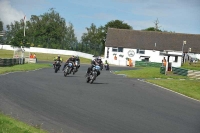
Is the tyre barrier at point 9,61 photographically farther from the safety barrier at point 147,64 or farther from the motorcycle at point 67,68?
the safety barrier at point 147,64

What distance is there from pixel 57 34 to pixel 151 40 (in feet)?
117

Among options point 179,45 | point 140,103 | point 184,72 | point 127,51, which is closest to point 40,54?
point 127,51

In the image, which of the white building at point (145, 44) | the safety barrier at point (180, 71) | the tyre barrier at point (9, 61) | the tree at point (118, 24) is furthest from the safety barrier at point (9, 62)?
the tree at point (118, 24)

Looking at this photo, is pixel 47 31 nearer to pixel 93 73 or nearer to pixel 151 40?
pixel 151 40

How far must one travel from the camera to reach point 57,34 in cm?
12112

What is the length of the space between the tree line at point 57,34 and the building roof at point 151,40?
3867 millimetres

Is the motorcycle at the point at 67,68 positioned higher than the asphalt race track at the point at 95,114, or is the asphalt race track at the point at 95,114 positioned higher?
the motorcycle at the point at 67,68

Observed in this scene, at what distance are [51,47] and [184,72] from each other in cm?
5670

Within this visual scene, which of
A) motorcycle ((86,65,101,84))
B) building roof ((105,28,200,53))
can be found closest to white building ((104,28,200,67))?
building roof ((105,28,200,53))

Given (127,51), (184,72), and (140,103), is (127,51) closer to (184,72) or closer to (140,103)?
(184,72)

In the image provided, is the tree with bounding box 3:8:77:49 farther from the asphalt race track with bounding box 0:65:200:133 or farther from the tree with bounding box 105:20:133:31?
the asphalt race track with bounding box 0:65:200:133

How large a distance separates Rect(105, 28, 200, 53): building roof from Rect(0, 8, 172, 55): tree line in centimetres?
387

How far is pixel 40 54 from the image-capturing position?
290 ft

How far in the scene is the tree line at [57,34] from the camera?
92.4m
